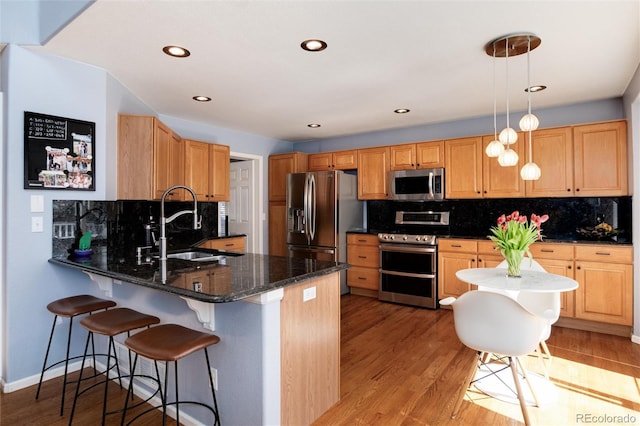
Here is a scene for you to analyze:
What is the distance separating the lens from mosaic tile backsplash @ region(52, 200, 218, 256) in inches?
105

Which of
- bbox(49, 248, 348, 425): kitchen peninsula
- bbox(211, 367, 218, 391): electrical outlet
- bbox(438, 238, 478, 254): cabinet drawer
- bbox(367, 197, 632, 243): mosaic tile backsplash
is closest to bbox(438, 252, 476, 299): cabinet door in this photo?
bbox(438, 238, 478, 254): cabinet drawer

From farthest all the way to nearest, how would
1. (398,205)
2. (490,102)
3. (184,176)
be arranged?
(398,205)
(184,176)
(490,102)

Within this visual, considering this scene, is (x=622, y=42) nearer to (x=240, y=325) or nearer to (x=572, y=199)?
(x=572, y=199)

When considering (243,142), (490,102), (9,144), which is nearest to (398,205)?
(490,102)

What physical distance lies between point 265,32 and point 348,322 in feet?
9.56

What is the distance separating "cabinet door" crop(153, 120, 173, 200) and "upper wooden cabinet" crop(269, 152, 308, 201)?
7.07 feet

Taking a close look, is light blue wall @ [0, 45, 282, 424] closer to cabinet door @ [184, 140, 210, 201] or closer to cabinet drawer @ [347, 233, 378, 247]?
cabinet door @ [184, 140, 210, 201]

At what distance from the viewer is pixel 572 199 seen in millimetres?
4074

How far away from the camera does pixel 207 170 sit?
4438 mm

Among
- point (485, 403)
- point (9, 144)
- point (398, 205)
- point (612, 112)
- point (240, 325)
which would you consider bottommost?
point (485, 403)

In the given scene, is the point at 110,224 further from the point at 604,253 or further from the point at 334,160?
the point at 604,253

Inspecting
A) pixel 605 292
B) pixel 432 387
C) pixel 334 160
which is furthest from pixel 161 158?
pixel 605 292

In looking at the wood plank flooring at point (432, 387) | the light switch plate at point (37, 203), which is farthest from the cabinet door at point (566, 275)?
the light switch plate at point (37, 203)

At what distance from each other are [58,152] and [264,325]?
210 cm
